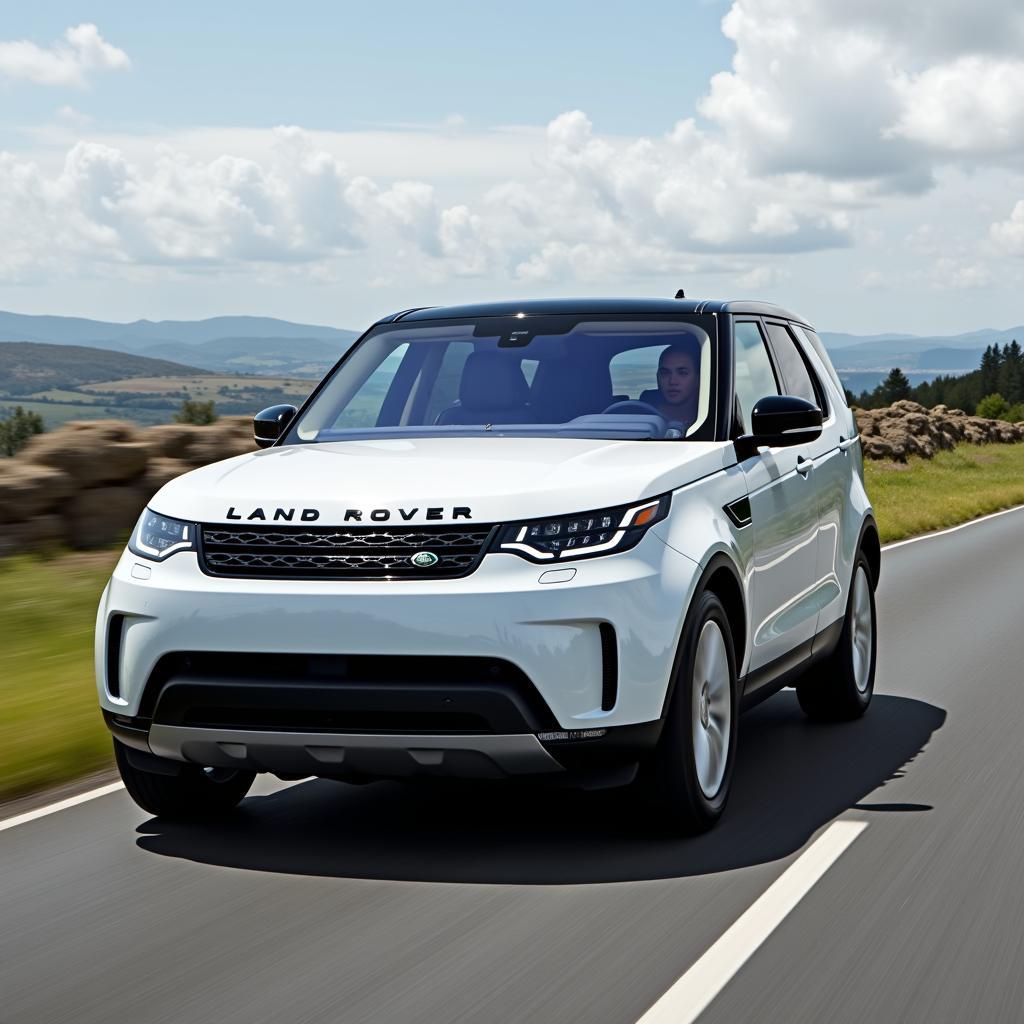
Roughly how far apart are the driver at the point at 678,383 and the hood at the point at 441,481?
339mm

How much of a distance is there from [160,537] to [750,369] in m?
2.76

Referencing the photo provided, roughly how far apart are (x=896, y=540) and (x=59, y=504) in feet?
38.2

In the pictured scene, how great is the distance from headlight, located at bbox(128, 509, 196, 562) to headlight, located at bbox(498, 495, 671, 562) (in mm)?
1038

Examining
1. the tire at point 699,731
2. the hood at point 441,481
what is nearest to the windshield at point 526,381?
the hood at point 441,481

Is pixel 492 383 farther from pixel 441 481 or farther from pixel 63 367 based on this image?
pixel 63 367

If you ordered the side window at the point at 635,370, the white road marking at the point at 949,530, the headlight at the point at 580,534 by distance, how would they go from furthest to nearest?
the white road marking at the point at 949,530
the side window at the point at 635,370
the headlight at the point at 580,534

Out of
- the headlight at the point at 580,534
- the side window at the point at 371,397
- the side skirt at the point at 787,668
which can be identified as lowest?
the side skirt at the point at 787,668

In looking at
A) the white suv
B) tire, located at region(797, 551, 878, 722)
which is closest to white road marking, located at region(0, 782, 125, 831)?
the white suv

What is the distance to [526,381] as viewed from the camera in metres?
6.78

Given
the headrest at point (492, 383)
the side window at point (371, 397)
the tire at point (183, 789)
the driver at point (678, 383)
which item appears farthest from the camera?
the side window at point (371, 397)

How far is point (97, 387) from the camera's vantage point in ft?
495

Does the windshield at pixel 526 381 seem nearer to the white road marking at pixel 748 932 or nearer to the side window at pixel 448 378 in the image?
the side window at pixel 448 378

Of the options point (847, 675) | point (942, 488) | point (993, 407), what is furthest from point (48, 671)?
point (993, 407)

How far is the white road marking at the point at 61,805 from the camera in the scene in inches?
240
